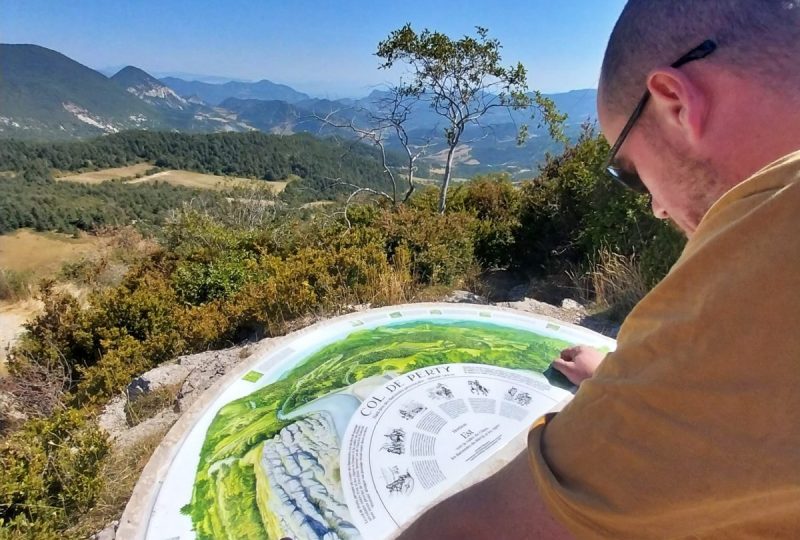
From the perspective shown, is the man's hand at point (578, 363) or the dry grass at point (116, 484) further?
the dry grass at point (116, 484)

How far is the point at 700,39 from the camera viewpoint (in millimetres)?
750

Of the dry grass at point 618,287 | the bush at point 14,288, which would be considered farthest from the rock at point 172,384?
the bush at point 14,288

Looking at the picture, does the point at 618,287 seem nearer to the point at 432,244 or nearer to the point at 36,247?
the point at 432,244

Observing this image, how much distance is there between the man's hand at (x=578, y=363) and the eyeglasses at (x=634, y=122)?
3.98 ft

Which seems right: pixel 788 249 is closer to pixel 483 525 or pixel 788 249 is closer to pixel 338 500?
pixel 483 525

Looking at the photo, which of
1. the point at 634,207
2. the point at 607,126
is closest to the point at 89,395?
the point at 607,126

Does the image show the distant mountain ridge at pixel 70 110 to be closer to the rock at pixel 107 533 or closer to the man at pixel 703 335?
the rock at pixel 107 533

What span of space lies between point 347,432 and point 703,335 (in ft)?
5.62

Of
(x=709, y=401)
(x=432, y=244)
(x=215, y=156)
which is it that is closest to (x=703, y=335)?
(x=709, y=401)

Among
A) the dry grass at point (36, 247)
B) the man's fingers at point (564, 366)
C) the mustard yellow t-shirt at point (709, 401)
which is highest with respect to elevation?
the mustard yellow t-shirt at point (709, 401)

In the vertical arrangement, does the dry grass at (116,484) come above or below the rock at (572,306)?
below

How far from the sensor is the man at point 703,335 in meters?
0.55

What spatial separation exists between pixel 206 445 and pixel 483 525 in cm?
152

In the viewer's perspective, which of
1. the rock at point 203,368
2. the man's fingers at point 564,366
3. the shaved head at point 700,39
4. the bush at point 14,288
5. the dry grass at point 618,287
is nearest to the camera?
the shaved head at point 700,39
